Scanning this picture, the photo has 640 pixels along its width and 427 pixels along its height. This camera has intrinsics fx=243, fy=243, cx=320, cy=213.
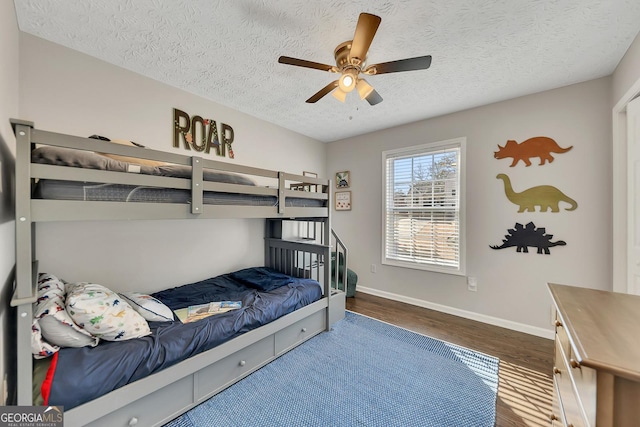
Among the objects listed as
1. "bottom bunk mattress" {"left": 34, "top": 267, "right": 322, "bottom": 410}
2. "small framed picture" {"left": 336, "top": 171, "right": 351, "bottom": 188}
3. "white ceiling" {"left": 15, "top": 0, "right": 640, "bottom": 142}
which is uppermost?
"white ceiling" {"left": 15, "top": 0, "right": 640, "bottom": 142}

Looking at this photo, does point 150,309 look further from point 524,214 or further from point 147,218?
point 524,214

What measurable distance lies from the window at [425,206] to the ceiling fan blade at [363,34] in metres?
2.02

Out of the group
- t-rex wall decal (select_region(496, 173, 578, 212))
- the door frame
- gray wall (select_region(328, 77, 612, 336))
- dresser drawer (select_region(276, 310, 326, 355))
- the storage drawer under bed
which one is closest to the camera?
the storage drawer under bed

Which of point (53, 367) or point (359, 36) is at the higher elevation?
point (359, 36)

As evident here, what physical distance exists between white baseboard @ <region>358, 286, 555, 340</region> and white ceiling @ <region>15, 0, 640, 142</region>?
2450 millimetres

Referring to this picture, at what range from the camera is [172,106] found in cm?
243

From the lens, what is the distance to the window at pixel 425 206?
9.94 ft

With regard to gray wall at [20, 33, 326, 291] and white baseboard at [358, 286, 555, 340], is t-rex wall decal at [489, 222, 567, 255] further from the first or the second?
gray wall at [20, 33, 326, 291]

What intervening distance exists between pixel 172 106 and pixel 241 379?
2.56m

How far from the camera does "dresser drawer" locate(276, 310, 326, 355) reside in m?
2.15

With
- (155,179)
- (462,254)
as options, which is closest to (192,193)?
(155,179)

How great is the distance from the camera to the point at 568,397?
3.28 feet

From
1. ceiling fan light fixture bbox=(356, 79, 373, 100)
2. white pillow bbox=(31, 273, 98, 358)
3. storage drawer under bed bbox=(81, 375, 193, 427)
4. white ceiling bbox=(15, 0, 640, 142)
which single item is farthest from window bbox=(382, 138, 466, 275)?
white pillow bbox=(31, 273, 98, 358)

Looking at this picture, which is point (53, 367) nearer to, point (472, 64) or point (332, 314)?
point (332, 314)
